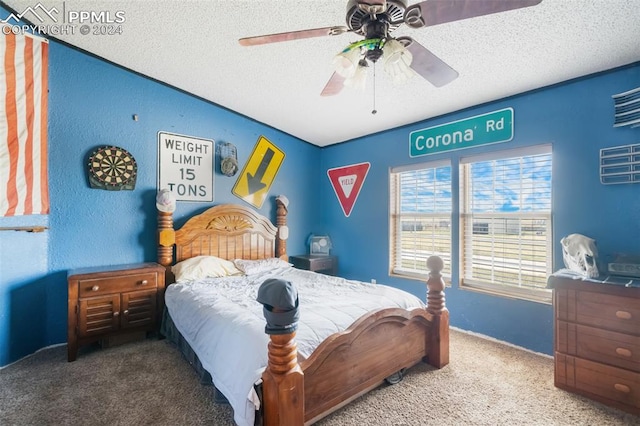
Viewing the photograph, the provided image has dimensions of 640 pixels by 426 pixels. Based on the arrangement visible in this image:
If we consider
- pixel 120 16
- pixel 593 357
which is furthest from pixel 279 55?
pixel 593 357

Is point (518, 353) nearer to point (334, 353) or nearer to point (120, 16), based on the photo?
point (334, 353)

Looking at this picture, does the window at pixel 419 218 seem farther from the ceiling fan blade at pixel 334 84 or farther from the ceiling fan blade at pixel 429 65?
the ceiling fan blade at pixel 334 84

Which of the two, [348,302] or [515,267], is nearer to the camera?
[348,302]

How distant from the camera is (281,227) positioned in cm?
405

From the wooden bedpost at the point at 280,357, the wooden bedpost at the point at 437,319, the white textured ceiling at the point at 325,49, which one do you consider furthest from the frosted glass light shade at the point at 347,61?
the wooden bedpost at the point at 437,319

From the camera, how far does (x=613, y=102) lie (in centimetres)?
227

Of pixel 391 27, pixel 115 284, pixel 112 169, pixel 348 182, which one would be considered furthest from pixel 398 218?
pixel 112 169

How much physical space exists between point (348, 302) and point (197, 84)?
2.77 m

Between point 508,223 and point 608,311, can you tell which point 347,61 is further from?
point 508,223

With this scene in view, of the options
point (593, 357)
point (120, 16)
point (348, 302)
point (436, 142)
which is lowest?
point (593, 357)

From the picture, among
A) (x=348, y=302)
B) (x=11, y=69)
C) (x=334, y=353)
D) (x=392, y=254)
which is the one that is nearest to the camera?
(x=334, y=353)

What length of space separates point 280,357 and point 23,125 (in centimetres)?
279

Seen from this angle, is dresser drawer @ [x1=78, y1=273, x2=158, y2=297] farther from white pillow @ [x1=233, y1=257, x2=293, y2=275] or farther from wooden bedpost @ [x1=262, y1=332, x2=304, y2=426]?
wooden bedpost @ [x1=262, y1=332, x2=304, y2=426]

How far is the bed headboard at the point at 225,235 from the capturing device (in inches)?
124
